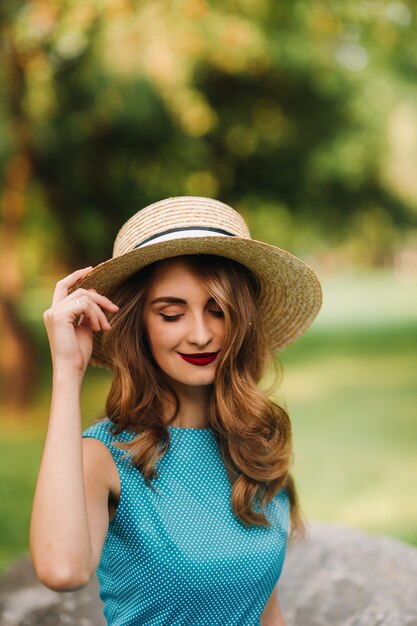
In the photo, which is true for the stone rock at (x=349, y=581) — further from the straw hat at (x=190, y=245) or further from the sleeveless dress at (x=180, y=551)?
the straw hat at (x=190, y=245)

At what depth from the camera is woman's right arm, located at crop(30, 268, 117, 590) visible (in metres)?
1.47

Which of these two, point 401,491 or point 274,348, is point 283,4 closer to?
point 401,491

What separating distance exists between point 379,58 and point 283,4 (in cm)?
198

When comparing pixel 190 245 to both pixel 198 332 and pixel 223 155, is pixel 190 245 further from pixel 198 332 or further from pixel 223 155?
pixel 223 155

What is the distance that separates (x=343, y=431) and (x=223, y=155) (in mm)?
3826

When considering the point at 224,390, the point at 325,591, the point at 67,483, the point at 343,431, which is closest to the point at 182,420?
the point at 224,390

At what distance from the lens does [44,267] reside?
10.5 metres

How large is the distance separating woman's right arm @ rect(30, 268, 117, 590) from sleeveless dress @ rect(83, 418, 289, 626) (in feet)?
0.49

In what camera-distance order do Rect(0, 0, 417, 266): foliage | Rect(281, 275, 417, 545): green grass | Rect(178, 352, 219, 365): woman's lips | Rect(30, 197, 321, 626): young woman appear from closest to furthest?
Rect(30, 197, 321, 626): young woman, Rect(178, 352, 219, 365): woman's lips, Rect(281, 275, 417, 545): green grass, Rect(0, 0, 417, 266): foliage

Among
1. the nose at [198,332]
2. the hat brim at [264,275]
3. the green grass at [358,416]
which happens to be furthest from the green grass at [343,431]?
the nose at [198,332]

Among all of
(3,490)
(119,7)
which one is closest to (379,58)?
(119,7)

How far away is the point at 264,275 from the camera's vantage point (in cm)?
212

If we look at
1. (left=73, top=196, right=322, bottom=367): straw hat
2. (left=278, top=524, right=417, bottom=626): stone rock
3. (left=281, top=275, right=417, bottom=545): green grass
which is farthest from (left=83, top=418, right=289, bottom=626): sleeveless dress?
(left=278, top=524, right=417, bottom=626): stone rock

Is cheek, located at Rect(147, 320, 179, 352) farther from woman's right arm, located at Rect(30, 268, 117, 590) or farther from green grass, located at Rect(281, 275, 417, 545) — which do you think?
green grass, located at Rect(281, 275, 417, 545)
